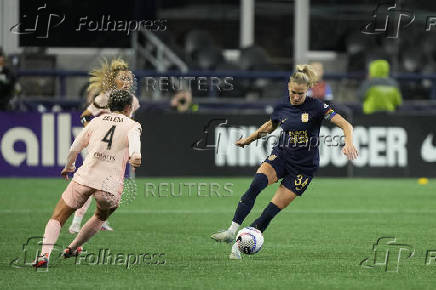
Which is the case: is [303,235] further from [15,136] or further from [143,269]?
[15,136]

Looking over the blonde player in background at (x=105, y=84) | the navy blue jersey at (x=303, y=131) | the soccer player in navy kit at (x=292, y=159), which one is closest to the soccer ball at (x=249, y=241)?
the soccer player in navy kit at (x=292, y=159)

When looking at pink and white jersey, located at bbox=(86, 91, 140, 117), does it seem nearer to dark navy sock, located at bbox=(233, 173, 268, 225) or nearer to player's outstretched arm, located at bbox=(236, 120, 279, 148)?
player's outstretched arm, located at bbox=(236, 120, 279, 148)

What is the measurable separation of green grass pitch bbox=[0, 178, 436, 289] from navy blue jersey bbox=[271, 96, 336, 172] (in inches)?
38.8

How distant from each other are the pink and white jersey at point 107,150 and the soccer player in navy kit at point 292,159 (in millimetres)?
1515

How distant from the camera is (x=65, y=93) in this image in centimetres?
2509

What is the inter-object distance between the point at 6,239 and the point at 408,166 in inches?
433

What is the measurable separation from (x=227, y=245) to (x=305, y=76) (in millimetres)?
2273

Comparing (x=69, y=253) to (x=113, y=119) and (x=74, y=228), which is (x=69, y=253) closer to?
(x=113, y=119)

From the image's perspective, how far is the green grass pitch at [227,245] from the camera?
30.7 feet

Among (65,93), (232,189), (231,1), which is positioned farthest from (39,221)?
(231,1)

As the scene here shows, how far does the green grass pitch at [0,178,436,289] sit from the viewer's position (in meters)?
9.34

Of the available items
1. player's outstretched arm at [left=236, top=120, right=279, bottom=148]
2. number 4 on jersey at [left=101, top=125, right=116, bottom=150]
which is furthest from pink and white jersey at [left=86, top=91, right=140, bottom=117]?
number 4 on jersey at [left=101, top=125, right=116, bottom=150]

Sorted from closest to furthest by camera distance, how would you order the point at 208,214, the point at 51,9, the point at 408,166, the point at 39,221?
1. the point at 39,221
2. the point at 208,214
3. the point at 408,166
4. the point at 51,9

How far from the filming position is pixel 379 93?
2236cm
